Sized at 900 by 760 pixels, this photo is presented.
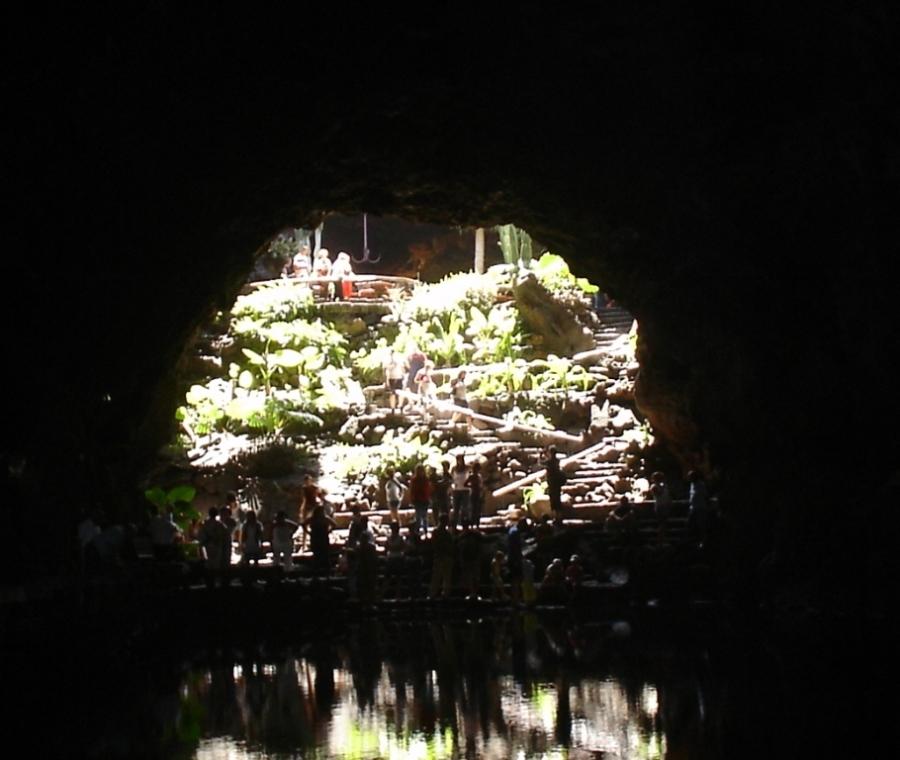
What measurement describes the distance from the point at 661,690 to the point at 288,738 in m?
3.49

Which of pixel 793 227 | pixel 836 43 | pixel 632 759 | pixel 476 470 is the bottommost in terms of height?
pixel 632 759

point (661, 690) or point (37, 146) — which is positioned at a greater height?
point (37, 146)

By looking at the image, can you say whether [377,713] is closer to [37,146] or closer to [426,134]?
[37,146]

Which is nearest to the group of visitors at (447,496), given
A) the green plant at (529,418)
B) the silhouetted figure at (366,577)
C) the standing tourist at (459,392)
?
the silhouetted figure at (366,577)

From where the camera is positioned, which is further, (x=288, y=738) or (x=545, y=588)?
(x=545, y=588)

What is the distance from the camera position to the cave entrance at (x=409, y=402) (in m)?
26.8

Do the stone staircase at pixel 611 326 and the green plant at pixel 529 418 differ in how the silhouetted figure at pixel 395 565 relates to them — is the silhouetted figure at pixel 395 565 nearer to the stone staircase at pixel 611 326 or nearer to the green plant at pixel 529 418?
the green plant at pixel 529 418

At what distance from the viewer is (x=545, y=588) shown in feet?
66.9

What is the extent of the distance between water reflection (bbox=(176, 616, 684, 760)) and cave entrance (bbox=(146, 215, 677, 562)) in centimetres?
749

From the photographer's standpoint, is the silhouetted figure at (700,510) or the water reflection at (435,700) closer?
the water reflection at (435,700)

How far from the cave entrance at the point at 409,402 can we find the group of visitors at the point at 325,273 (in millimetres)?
105

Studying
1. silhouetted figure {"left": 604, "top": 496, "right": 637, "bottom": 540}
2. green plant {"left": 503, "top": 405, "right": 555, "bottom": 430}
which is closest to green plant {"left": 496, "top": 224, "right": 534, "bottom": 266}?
green plant {"left": 503, "top": 405, "right": 555, "bottom": 430}

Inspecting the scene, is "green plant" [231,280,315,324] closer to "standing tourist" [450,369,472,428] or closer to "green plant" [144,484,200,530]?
"standing tourist" [450,369,472,428]

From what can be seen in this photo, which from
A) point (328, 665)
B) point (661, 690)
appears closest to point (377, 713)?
point (661, 690)
